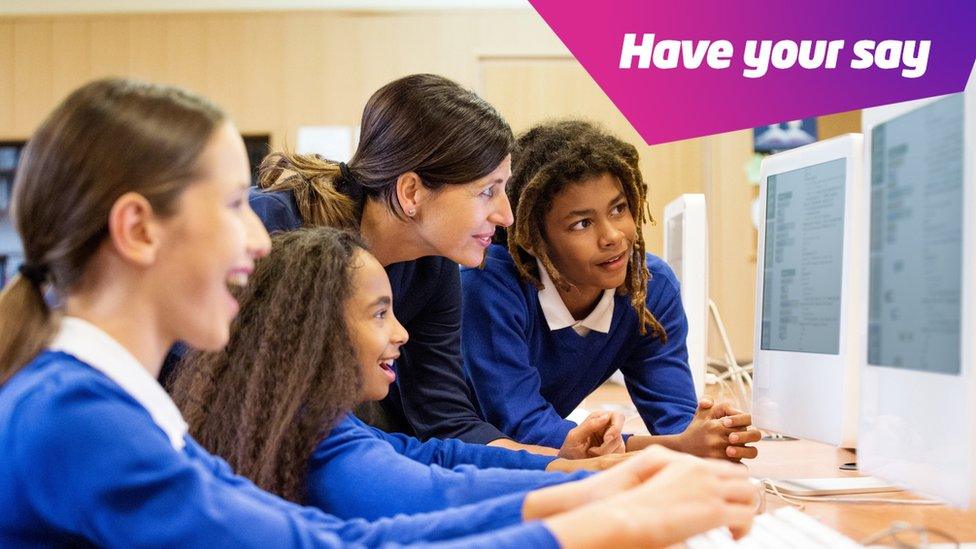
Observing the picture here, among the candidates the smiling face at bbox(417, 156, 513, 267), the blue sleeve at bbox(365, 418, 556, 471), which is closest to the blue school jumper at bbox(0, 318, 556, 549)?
the blue sleeve at bbox(365, 418, 556, 471)

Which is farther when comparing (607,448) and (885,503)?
(607,448)

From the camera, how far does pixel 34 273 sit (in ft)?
2.33

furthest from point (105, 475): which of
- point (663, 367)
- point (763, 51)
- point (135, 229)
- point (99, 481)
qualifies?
point (763, 51)

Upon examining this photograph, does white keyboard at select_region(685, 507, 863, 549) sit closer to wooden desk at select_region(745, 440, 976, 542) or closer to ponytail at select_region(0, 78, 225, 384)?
wooden desk at select_region(745, 440, 976, 542)

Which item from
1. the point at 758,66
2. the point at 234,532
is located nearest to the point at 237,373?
the point at 234,532

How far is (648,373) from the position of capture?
1774mm

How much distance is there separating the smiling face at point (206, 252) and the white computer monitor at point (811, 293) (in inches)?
28.8

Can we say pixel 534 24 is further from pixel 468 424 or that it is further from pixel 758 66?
pixel 468 424

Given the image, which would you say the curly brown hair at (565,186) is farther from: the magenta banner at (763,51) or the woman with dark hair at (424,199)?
the magenta banner at (763,51)

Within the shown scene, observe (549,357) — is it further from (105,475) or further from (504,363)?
(105,475)

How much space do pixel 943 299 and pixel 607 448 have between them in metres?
0.54

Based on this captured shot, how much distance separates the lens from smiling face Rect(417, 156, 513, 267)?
60.1 inches

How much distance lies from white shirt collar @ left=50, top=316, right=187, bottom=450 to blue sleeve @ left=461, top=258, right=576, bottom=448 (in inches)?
36.2

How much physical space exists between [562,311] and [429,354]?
0.26 m
